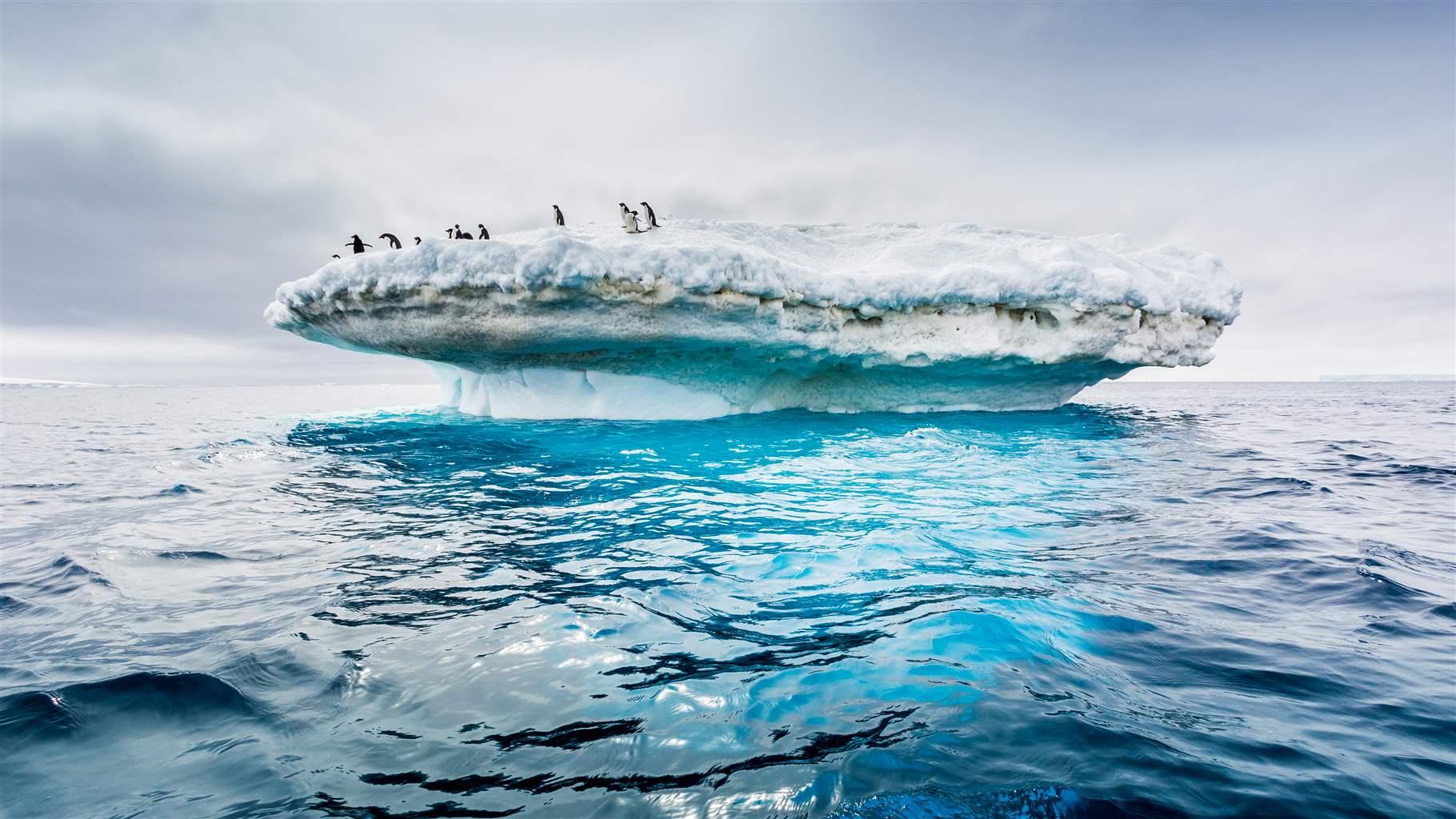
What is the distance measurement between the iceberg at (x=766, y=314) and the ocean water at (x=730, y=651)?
4.06 meters

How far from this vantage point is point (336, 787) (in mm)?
1609

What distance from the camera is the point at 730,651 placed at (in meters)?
2.44

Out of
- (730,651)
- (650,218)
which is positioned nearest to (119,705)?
(730,651)

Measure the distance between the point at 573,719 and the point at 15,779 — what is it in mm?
1536

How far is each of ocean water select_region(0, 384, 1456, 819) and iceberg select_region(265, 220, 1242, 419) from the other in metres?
4.06

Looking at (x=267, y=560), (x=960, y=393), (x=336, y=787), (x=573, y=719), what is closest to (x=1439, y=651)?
(x=573, y=719)

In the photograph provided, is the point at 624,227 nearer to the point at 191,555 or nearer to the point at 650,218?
the point at 650,218

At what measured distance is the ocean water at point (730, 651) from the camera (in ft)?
5.38

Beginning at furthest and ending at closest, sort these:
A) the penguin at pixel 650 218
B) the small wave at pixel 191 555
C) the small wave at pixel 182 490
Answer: the penguin at pixel 650 218, the small wave at pixel 182 490, the small wave at pixel 191 555

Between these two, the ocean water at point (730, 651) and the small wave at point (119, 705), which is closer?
Answer: the ocean water at point (730, 651)

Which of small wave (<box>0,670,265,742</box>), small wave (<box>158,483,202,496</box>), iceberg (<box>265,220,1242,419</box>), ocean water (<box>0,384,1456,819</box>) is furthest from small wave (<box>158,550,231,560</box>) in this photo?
iceberg (<box>265,220,1242,419</box>)

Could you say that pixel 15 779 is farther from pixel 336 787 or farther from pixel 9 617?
pixel 9 617

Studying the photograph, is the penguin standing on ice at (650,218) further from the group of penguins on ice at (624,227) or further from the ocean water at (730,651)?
the ocean water at (730,651)

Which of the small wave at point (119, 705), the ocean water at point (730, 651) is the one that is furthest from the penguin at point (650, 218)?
the small wave at point (119, 705)
